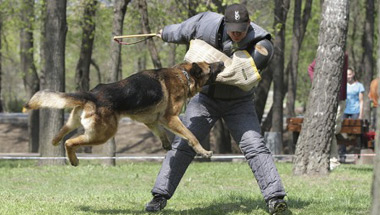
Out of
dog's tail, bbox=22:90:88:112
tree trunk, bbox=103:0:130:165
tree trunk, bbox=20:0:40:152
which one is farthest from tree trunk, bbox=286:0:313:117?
dog's tail, bbox=22:90:88:112

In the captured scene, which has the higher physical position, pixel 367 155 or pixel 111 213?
pixel 111 213

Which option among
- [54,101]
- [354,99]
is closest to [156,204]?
[54,101]

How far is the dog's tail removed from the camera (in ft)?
18.9

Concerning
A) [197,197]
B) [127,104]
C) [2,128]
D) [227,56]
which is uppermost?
[227,56]

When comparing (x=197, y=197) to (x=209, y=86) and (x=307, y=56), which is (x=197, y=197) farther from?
(x=307, y=56)

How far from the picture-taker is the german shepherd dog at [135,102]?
19.0 feet

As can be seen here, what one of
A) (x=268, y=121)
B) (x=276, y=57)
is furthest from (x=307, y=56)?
(x=276, y=57)

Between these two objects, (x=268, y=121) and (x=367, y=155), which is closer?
(x=367, y=155)

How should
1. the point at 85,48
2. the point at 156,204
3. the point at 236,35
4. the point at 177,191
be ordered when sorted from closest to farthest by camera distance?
the point at 236,35 → the point at 156,204 → the point at 177,191 → the point at 85,48

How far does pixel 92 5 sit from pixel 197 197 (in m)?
14.3

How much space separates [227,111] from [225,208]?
1114 mm

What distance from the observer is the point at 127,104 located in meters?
5.94

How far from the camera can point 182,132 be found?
20.6ft

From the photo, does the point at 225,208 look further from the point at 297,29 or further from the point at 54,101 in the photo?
the point at 297,29
